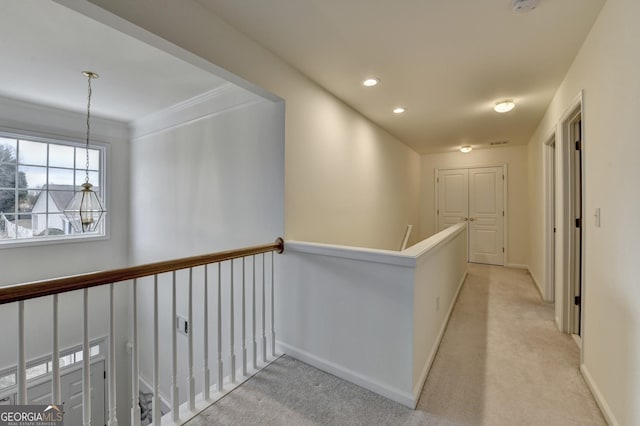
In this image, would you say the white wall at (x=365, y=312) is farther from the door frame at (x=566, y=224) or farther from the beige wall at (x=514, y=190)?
Result: the beige wall at (x=514, y=190)

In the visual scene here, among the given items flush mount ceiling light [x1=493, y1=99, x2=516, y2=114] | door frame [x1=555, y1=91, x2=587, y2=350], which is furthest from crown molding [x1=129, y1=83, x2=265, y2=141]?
door frame [x1=555, y1=91, x2=587, y2=350]

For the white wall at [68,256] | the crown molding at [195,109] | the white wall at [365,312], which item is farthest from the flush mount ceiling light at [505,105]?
the white wall at [68,256]

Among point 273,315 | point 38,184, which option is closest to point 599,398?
point 273,315

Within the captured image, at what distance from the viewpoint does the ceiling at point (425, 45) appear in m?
1.69

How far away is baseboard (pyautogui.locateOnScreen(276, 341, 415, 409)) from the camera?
1705 mm

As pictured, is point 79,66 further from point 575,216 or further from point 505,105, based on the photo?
point 575,216

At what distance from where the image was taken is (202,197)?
298cm

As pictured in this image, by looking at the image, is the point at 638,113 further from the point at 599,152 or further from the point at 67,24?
the point at 67,24

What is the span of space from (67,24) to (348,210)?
9.28 feet

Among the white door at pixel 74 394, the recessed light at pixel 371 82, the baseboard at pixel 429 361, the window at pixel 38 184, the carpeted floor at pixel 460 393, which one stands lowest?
the white door at pixel 74 394

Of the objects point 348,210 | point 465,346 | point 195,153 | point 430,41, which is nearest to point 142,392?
point 195,153

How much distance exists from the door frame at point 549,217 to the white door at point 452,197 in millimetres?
2392

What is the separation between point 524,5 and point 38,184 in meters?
5.18

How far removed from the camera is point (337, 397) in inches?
69.3
